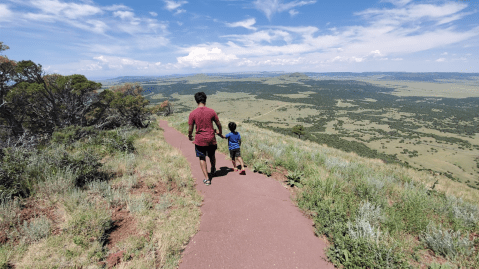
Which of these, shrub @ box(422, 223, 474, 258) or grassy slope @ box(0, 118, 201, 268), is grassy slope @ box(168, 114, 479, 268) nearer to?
shrub @ box(422, 223, 474, 258)

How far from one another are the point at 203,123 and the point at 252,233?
2.56 m

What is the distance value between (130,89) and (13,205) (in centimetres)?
4608

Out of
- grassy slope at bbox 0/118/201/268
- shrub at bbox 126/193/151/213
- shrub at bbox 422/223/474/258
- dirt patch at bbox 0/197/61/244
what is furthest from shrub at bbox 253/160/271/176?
dirt patch at bbox 0/197/61/244

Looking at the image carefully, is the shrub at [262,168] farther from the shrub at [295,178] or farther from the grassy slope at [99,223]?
the grassy slope at [99,223]

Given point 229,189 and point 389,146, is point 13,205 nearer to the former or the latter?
point 229,189

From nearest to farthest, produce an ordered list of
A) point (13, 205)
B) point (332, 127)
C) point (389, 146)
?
point (13, 205), point (389, 146), point (332, 127)

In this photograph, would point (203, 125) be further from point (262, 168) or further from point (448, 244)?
point (448, 244)

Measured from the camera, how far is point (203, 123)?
4.43 meters

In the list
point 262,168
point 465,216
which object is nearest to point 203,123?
point 262,168

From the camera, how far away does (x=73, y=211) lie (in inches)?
131

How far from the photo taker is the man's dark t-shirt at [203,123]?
4.41 m

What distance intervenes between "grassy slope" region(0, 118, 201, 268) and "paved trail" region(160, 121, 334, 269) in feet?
1.02

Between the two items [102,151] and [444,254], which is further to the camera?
[102,151]

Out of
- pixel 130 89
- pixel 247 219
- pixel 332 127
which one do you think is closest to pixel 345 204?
pixel 247 219
